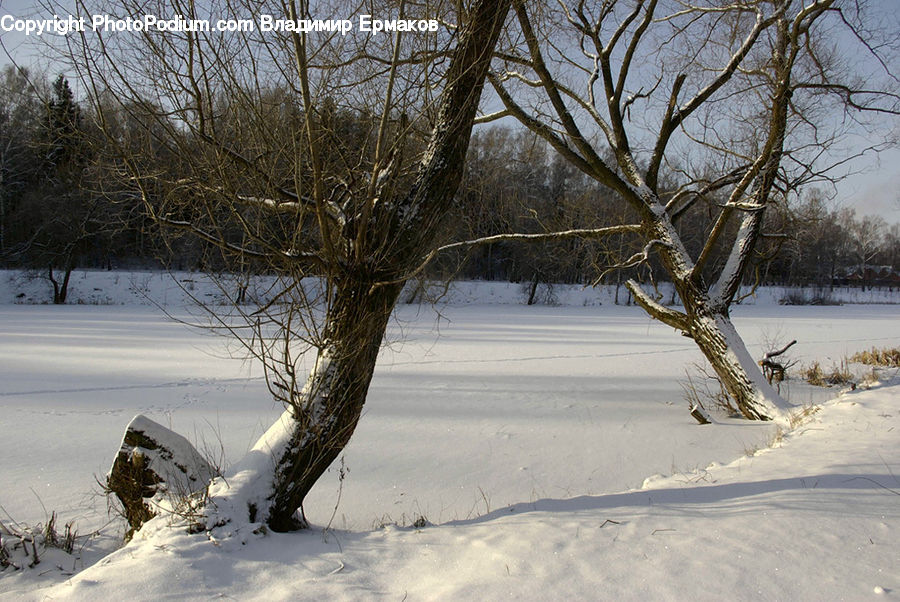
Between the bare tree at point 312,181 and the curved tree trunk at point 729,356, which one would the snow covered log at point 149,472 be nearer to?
the bare tree at point 312,181

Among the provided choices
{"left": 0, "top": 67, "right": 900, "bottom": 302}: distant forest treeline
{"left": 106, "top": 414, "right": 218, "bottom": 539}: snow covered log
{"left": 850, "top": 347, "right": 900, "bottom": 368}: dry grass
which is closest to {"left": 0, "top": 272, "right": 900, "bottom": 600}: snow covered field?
{"left": 106, "top": 414, "right": 218, "bottom": 539}: snow covered log

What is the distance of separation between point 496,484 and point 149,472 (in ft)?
10.4

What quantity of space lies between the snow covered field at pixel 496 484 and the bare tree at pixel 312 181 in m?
0.58

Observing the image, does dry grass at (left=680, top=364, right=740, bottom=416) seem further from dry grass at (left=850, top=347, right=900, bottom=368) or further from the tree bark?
the tree bark

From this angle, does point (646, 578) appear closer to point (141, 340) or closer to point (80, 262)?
point (141, 340)

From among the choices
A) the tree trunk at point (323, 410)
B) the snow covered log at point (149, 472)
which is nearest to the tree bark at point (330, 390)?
the tree trunk at point (323, 410)

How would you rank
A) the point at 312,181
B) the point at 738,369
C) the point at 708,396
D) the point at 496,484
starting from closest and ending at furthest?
the point at 312,181 → the point at 496,484 → the point at 738,369 → the point at 708,396

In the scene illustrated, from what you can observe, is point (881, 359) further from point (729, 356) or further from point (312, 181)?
point (312, 181)

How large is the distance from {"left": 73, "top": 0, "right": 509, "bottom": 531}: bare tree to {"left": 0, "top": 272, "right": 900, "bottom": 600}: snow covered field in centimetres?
58

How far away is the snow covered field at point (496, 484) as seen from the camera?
8.71 feet

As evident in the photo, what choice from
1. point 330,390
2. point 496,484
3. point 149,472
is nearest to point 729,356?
point 496,484

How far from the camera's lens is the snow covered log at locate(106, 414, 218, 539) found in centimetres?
360

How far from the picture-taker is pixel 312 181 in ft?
11.5

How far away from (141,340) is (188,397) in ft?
25.6
